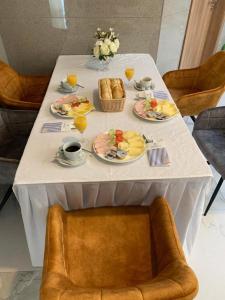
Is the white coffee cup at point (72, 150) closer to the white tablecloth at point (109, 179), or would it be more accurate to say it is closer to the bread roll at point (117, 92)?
A: the white tablecloth at point (109, 179)

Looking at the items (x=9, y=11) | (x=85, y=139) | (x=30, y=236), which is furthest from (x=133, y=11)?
(x=30, y=236)

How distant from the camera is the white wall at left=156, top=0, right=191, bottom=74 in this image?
7.12 feet

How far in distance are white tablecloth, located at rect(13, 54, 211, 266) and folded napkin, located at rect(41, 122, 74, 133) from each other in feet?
0.13

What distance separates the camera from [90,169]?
102 centimetres

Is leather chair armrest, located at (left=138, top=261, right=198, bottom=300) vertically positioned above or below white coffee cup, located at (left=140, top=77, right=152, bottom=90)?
below

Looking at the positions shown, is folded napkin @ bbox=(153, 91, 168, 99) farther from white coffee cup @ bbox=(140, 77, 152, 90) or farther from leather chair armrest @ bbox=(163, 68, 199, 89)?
leather chair armrest @ bbox=(163, 68, 199, 89)

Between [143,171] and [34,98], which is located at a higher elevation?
[143,171]

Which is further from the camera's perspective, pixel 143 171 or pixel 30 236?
pixel 30 236

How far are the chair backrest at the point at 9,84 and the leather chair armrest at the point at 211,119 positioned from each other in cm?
151

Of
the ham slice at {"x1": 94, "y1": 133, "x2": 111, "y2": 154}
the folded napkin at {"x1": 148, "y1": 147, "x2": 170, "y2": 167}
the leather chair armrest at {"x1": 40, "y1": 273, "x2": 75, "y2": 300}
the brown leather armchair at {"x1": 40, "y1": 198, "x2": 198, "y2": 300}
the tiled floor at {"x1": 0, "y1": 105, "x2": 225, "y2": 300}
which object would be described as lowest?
the tiled floor at {"x1": 0, "y1": 105, "x2": 225, "y2": 300}

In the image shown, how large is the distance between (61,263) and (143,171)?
1.62 ft

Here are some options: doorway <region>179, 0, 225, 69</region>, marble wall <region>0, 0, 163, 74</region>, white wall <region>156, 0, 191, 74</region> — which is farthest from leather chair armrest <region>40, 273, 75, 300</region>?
doorway <region>179, 0, 225, 69</region>

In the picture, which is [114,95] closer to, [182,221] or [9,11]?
[182,221]

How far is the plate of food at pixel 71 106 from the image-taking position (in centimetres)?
135
